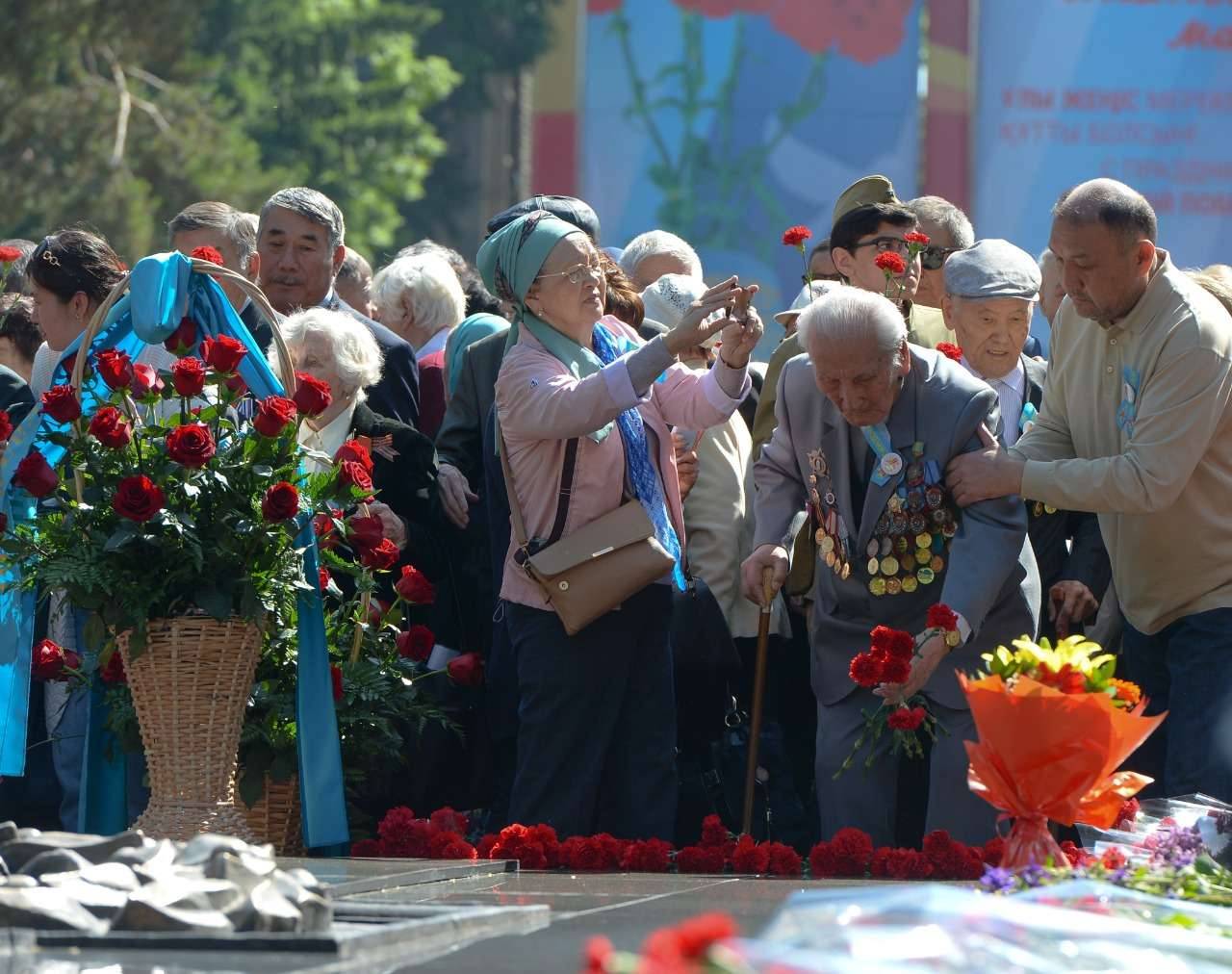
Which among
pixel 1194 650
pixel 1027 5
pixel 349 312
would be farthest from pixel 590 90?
pixel 1194 650

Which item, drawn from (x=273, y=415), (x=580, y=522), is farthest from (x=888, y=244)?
(x=273, y=415)

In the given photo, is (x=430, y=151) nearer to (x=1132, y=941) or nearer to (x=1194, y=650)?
(x=1194, y=650)

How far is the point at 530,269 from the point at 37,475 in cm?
139

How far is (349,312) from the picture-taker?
7258 mm

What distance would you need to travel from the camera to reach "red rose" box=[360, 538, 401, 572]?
6164 mm

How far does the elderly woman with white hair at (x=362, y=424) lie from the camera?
672cm

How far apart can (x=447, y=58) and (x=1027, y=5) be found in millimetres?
20453

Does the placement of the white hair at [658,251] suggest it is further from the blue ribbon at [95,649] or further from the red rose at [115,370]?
the red rose at [115,370]

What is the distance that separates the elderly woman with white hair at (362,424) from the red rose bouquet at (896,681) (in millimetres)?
1498

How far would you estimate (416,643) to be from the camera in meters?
6.40

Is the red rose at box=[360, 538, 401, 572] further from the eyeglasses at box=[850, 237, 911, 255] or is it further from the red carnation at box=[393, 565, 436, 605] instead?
the eyeglasses at box=[850, 237, 911, 255]

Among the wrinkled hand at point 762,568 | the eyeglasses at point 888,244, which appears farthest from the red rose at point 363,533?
the eyeglasses at point 888,244

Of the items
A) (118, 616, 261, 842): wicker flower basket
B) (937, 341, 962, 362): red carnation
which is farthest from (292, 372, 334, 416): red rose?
(937, 341, 962, 362): red carnation

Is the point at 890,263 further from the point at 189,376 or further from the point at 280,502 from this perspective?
the point at 189,376
